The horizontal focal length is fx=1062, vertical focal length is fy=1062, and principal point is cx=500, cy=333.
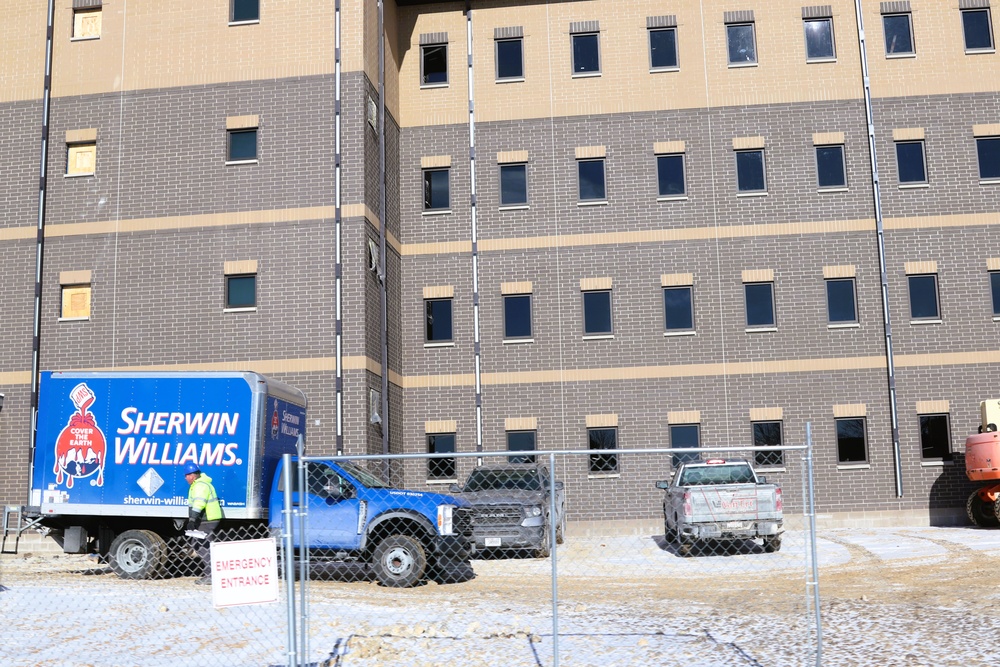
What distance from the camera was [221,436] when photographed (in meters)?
16.8

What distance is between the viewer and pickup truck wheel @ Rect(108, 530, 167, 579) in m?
16.8

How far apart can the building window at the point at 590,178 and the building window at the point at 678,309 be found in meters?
3.39

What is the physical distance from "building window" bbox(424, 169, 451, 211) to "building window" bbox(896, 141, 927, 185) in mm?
12555

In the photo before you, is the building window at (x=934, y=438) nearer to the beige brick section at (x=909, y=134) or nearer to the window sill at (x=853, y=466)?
the window sill at (x=853, y=466)

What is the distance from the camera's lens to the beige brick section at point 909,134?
29.3m

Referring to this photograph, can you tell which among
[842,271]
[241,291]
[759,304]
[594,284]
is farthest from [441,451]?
[842,271]

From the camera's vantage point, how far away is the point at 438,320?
97.3ft

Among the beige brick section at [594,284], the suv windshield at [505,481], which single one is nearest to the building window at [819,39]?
the beige brick section at [594,284]

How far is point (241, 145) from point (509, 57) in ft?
27.2

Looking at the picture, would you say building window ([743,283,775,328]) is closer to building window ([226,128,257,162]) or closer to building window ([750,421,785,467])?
building window ([750,421,785,467])

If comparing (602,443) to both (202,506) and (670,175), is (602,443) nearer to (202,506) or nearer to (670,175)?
(670,175)

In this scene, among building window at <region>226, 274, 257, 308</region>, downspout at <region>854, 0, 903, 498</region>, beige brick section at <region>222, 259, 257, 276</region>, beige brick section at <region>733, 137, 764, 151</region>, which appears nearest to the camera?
beige brick section at <region>222, 259, 257, 276</region>

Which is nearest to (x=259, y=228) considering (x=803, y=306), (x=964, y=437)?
(x=803, y=306)

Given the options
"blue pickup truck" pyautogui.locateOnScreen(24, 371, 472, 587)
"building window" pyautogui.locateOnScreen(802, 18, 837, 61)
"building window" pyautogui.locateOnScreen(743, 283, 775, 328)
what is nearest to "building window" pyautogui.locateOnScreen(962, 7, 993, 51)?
"building window" pyautogui.locateOnScreen(802, 18, 837, 61)
